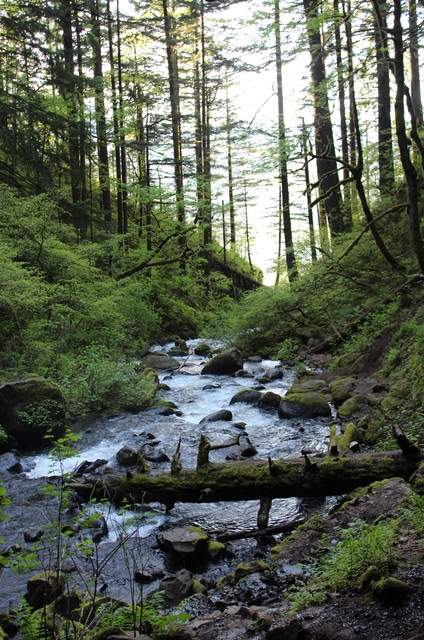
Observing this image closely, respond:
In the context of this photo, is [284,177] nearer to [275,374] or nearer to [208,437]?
[275,374]

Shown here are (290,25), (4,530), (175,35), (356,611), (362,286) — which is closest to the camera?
(356,611)

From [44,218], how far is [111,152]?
59.8 ft

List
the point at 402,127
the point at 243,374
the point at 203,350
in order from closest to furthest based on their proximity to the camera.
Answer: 1. the point at 402,127
2. the point at 243,374
3. the point at 203,350

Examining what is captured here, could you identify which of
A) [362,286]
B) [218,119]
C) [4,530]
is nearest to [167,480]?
[4,530]

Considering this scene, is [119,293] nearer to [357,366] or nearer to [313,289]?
[313,289]

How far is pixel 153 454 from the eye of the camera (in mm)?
7348

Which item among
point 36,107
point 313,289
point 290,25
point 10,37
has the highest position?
point 10,37

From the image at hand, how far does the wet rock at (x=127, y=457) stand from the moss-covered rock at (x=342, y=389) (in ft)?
14.1

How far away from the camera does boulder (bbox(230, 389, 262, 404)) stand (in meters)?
10.5

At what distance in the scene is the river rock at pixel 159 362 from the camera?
14.6 meters

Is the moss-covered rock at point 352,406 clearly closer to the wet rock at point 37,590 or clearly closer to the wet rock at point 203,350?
the wet rock at point 37,590

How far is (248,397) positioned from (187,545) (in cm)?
602

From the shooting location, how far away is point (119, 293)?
1534cm

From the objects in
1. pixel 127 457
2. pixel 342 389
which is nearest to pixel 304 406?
pixel 342 389
